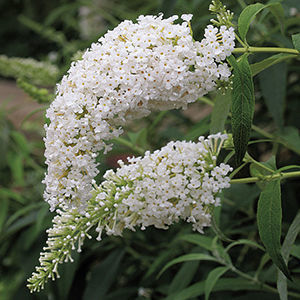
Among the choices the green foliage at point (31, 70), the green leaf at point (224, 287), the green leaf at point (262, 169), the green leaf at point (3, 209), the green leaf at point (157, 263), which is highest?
the green leaf at point (262, 169)

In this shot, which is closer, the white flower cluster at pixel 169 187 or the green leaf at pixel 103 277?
the white flower cluster at pixel 169 187

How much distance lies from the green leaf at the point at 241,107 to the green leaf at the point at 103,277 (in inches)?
32.4

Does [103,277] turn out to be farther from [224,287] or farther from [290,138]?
[290,138]

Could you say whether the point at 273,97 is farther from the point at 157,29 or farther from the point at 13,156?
the point at 13,156

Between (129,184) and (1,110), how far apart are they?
1.38 meters

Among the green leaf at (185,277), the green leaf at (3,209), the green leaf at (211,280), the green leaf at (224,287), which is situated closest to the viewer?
the green leaf at (211,280)

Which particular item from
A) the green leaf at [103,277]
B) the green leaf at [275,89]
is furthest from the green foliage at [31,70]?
the green leaf at [275,89]

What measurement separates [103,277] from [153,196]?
72cm

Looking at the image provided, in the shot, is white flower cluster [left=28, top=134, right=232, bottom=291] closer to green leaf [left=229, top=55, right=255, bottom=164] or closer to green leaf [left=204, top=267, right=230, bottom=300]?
green leaf [left=229, top=55, right=255, bottom=164]

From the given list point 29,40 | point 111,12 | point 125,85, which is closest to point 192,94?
point 125,85

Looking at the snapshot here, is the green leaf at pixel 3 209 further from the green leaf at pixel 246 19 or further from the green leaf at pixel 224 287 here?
the green leaf at pixel 246 19

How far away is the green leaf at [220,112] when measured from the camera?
2.91 ft

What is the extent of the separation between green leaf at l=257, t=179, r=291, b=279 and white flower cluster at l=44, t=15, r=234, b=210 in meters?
0.21

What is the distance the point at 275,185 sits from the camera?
0.81 m
